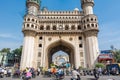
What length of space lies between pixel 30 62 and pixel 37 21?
34.7 feet

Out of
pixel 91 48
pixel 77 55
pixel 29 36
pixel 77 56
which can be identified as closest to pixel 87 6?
pixel 91 48

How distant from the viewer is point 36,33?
36.8 meters

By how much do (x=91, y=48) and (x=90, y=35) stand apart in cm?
325

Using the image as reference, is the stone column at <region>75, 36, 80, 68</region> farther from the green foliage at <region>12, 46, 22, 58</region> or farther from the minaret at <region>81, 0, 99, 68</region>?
the green foliage at <region>12, 46, 22, 58</region>

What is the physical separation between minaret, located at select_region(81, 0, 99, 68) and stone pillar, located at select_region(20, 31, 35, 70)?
41.5 ft

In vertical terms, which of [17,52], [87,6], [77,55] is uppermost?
[87,6]

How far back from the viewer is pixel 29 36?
3538 cm

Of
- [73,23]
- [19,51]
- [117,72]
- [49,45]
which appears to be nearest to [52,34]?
[49,45]

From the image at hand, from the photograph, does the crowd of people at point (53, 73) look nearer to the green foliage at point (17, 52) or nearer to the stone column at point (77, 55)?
the stone column at point (77, 55)

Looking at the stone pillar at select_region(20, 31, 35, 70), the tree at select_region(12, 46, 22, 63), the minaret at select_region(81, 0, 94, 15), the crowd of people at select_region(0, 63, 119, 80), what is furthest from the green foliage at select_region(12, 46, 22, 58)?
the crowd of people at select_region(0, 63, 119, 80)

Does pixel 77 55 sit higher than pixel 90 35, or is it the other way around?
pixel 90 35

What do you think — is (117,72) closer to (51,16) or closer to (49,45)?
(49,45)

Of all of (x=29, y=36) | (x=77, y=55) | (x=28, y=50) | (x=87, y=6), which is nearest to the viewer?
(x=28, y=50)

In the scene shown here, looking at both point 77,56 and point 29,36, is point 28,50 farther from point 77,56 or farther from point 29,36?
point 77,56
